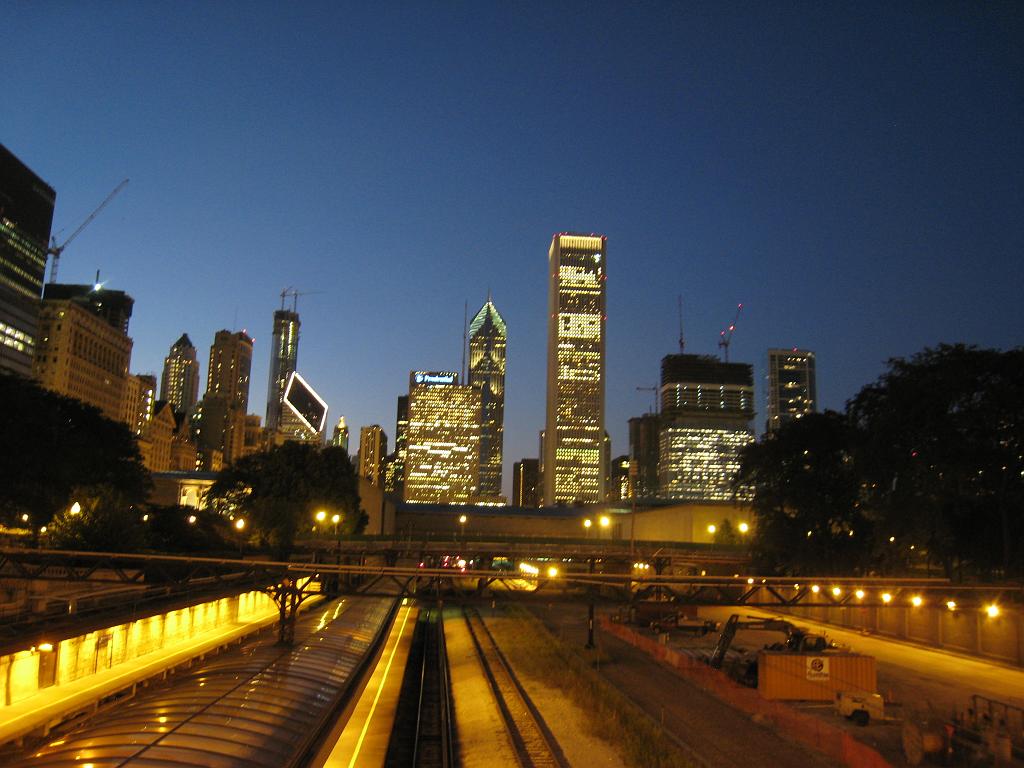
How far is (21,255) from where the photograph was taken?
7224 inches

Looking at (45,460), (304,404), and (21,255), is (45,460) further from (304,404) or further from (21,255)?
(21,255)

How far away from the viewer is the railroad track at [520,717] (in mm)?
27141

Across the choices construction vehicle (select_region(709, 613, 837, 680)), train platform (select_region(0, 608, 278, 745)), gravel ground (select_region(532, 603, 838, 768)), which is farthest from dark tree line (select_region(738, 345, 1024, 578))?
train platform (select_region(0, 608, 278, 745))

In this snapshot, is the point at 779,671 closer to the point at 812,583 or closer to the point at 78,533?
the point at 812,583

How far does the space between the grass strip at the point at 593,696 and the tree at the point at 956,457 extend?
78.3 feet

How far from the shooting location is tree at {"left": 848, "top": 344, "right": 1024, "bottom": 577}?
1930 inches

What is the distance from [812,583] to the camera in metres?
35.4

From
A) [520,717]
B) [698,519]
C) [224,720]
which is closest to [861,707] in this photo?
[520,717]

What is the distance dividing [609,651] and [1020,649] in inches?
821

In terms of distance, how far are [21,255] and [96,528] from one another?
158476mm

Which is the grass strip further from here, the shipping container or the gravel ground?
the shipping container

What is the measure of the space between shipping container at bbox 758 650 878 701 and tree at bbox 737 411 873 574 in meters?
32.5

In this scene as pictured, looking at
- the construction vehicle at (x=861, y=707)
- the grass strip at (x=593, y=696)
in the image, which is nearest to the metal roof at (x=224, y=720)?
the grass strip at (x=593, y=696)

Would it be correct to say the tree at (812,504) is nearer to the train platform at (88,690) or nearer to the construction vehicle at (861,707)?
the construction vehicle at (861,707)
